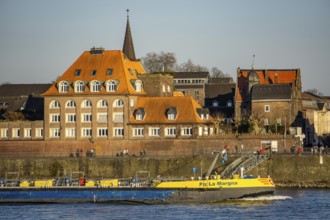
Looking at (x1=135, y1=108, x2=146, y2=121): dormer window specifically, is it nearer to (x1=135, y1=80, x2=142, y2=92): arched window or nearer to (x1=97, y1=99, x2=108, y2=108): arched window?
(x1=135, y1=80, x2=142, y2=92): arched window

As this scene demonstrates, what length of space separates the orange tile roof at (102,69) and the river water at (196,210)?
36618 millimetres

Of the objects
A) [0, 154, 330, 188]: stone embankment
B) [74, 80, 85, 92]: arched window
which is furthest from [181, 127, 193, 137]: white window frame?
[74, 80, 85, 92]: arched window

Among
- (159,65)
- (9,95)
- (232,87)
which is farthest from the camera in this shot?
(159,65)

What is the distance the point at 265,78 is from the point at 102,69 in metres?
35.7

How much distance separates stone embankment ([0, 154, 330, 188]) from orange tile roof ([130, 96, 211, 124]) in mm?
9903

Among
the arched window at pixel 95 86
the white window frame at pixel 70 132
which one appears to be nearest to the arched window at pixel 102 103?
the arched window at pixel 95 86

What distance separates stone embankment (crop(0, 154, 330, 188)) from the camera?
10875 centimetres

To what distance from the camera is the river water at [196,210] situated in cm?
8050

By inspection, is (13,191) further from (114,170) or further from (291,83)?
(291,83)

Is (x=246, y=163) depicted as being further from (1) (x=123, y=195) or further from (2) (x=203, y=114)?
(2) (x=203, y=114)

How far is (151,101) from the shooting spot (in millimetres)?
127250

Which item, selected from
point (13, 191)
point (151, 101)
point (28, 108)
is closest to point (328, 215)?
point (13, 191)

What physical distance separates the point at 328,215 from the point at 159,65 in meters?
117

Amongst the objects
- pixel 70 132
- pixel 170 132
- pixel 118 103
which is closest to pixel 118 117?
pixel 118 103
